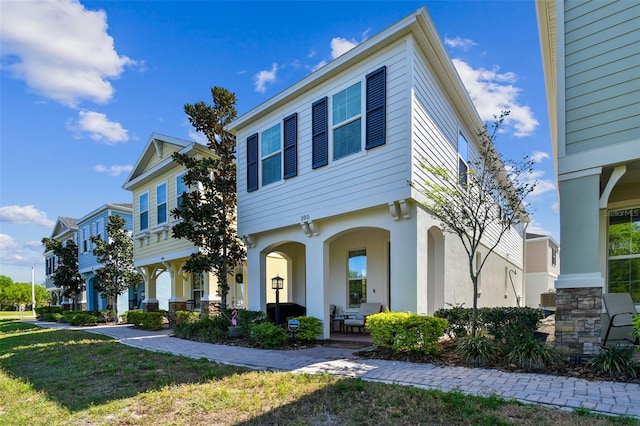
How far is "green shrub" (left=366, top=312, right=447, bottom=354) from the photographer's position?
22.3ft

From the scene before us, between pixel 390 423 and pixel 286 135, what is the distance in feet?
26.3

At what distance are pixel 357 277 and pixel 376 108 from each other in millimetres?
5450

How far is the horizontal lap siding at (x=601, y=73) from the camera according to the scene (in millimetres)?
5820

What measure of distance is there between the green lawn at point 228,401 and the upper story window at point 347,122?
5.04 m

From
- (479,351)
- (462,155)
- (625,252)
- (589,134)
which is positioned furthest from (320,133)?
(625,252)

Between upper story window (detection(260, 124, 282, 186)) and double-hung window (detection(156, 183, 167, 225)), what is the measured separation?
22.2ft

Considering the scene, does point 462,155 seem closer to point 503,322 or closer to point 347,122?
point 347,122

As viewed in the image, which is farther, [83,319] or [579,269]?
[83,319]

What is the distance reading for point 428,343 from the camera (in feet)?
22.3

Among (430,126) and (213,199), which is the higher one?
(430,126)

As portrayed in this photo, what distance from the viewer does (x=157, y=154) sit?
16.9 m

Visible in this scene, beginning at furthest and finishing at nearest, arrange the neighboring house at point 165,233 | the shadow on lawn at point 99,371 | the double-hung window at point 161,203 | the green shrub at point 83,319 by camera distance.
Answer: the green shrub at point 83,319
the double-hung window at point 161,203
the neighboring house at point 165,233
the shadow on lawn at point 99,371

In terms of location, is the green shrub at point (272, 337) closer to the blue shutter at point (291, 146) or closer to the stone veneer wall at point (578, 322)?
the blue shutter at point (291, 146)

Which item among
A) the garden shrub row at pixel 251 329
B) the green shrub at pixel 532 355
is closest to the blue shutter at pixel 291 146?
the garden shrub row at pixel 251 329
